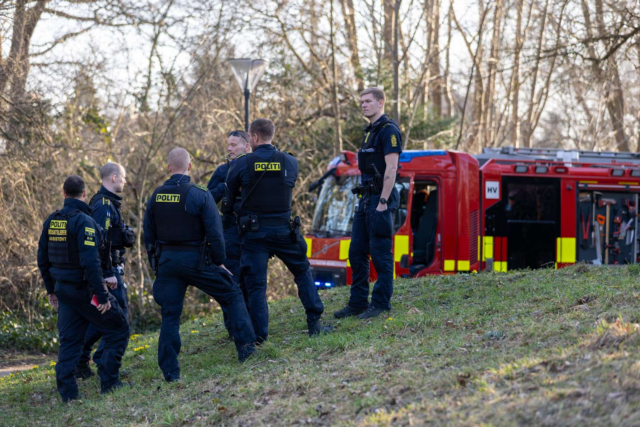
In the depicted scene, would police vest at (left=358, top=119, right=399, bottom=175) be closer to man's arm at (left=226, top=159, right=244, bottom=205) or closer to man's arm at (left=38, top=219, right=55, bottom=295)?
man's arm at (left=226, top=159, right=244, bottom=205)

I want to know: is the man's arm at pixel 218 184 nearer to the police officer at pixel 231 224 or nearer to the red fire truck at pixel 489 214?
the police officer at pixel 231 224

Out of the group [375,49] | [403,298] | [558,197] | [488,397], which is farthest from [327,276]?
[375,49]

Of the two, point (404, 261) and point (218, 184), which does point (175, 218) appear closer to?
point (218, 184)

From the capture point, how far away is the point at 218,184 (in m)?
7.43

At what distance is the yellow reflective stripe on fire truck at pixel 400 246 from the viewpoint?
460 inches

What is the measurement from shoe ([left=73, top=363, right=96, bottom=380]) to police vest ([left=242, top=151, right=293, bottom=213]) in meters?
2.70

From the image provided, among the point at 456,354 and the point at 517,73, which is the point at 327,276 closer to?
the point at 456,354

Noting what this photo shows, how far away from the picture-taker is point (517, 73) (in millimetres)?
24328

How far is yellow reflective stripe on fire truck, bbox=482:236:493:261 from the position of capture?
40.6 feet

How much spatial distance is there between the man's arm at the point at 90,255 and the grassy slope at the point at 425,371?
3.28 feet

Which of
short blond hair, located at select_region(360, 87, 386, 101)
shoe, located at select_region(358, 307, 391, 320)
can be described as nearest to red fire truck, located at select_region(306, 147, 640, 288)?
shoe, located at select_region(358, 307, 391, 320)

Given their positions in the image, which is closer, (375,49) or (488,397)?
(488,397)

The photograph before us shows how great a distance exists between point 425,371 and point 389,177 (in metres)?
2.24

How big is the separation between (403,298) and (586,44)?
810 centimetres
